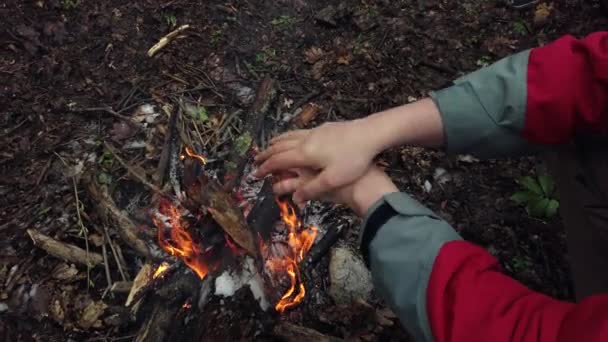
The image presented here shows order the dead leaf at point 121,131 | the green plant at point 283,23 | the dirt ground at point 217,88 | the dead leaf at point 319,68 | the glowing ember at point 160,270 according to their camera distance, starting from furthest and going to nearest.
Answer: the green plant at point 283,23 → the dead leaf at point 319,68 → the dead leaf at point 121,131 → the dirt ground at point 217,88 → the glowing ember at point 160,270

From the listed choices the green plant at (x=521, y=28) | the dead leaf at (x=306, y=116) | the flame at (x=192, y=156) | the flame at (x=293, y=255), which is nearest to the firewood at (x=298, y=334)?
the flame at (x=293, y=255)

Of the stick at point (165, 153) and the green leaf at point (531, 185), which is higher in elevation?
the green leaf at point (531, 185)

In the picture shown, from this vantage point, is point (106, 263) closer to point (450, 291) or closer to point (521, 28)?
point (450, 291)

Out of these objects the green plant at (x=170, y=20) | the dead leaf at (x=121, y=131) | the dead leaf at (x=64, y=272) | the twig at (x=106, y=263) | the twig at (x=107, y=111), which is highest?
the green plant at (x=170, y=20)

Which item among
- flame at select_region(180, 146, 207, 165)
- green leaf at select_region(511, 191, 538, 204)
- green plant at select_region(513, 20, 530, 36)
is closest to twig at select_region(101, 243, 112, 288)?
flame at select_region(180, 146, 207, 165)

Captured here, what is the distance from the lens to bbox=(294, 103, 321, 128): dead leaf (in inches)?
152

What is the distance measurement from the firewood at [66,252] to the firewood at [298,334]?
1.38 m

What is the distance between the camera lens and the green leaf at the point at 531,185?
3.54 m

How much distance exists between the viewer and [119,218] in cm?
315

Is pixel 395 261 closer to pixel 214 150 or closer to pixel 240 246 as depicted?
pixel 240 246

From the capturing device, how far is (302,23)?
15.6 ft

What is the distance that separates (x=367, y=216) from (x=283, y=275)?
1243 mm

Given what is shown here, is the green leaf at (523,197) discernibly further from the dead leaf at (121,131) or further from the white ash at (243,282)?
the dead leaf at (121,131)

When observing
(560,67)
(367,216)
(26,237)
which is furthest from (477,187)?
(26,237)
